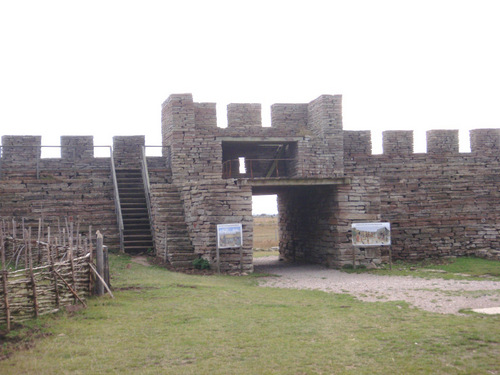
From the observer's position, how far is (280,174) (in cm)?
2070

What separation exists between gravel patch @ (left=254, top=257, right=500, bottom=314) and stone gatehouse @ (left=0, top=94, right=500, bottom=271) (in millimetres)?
2160

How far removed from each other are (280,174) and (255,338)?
1376 cm

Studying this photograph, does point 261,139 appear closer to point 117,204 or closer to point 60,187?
point 117,204

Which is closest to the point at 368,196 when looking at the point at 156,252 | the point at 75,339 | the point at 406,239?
the point at 406,239

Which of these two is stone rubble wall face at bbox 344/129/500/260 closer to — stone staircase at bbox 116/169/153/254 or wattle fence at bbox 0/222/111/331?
stone staircase at bbox 116/169/153/254

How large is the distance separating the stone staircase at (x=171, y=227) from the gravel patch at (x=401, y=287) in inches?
95.3

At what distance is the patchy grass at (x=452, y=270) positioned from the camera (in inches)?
530

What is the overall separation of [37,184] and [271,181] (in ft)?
26.4

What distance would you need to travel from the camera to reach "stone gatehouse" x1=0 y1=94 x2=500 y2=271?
55.3 feet

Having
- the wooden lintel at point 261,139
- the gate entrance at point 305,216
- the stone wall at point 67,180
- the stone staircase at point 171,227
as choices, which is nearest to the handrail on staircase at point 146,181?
the stone wall at point 67,180

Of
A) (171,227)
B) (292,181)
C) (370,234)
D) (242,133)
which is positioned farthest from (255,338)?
(242,133)

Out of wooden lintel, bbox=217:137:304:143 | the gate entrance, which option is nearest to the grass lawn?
the gate entrance

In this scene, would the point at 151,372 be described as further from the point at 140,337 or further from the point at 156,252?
the point at 156,252

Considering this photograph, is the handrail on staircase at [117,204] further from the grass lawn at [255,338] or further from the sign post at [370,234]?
the sign post at [370,234]
